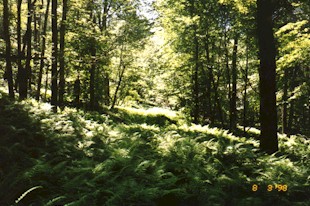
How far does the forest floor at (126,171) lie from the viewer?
6.01 metres

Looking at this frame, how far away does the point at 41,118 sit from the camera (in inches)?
413

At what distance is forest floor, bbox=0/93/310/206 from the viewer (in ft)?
19.7

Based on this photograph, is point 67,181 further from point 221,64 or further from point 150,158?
point 221,64

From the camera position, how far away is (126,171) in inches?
276
